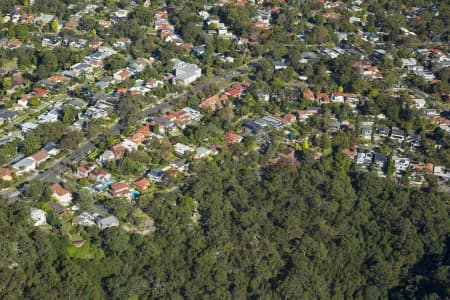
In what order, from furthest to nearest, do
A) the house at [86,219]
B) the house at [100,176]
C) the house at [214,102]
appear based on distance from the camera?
the house at [214,102]
the house at [100,176]
the house at [86,219]

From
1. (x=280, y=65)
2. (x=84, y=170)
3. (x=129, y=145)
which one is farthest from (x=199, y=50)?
(x=84, y=170)

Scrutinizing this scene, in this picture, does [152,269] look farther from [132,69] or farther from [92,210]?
[132,69]

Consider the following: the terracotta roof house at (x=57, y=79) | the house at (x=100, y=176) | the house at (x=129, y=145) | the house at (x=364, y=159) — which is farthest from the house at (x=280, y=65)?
the house at (x=100, y=176)

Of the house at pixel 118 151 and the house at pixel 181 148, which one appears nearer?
the house at pixel 118 151

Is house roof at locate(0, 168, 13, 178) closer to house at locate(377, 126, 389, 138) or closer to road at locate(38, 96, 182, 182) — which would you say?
road at locate(38, 96, 182, 182)

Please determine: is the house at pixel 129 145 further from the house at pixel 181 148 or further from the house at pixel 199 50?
the house at pixel 199 50

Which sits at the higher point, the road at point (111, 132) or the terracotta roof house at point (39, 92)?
the terracotta roof house at point (39, 92)
